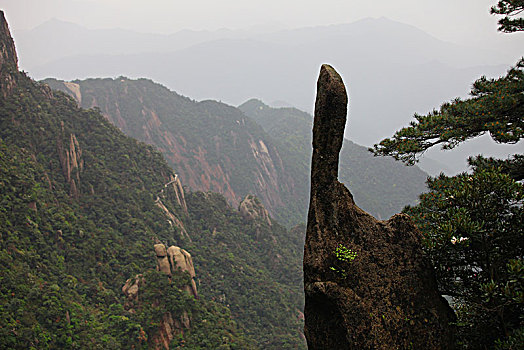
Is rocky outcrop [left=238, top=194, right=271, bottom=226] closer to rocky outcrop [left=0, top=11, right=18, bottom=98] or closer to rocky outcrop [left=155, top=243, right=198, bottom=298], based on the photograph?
rocky outcrop [left=155, top=243, right=198, bottom=298]

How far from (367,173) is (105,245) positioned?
255 ft

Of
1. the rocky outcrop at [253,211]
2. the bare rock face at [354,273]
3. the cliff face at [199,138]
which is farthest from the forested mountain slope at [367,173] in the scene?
the bare rock face at [354,273]

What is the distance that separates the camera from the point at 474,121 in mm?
8406

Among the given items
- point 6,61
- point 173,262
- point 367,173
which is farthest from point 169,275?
point 367,173

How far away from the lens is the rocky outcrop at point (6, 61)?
2840 centimetres

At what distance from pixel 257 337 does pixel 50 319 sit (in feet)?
51.7

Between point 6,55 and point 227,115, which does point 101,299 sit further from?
point 227,115

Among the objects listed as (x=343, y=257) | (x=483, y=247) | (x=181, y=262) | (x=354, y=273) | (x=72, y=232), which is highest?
(x=483, y=247)

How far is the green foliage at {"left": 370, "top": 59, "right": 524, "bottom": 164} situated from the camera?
8000 mm

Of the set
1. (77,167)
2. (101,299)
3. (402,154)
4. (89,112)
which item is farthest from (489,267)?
(89,112)

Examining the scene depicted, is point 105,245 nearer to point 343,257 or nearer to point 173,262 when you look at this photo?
point 173,262

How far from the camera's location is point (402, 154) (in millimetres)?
9086

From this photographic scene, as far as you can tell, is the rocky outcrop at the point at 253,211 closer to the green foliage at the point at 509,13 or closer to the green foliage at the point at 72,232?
the green foliage at the point at 72,232

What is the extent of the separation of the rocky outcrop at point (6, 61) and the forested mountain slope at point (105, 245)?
0.39 feet
